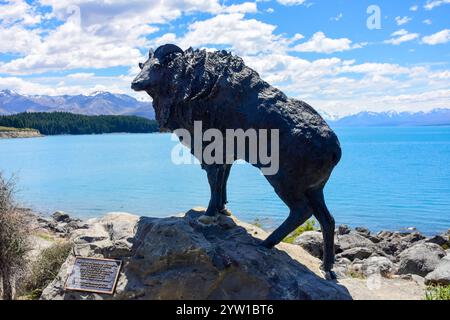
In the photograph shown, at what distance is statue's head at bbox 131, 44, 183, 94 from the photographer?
8383mm

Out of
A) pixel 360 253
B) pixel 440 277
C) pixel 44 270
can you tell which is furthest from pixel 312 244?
pixel 44 270

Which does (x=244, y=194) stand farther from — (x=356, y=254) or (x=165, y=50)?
(x=165, y=50)

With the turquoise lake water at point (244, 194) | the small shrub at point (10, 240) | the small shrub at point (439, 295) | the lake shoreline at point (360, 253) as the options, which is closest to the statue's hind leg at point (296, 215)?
the lake shoreline at point (360, 253)

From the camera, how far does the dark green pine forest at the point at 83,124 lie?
145375mm

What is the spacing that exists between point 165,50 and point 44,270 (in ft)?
17.7

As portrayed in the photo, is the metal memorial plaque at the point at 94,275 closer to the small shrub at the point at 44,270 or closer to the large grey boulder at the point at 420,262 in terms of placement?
the small shrub at the point at 44,270

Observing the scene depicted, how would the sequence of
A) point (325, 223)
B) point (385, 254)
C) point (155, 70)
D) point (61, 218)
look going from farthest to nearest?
point (61, 218)
point (385, 254)
point (155, 70)
point (325, 223)

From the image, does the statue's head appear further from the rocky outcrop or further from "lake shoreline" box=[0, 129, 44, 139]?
"lake shoreline" box=[0, 129, 44, 139]

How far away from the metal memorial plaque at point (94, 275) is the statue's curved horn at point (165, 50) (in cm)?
341

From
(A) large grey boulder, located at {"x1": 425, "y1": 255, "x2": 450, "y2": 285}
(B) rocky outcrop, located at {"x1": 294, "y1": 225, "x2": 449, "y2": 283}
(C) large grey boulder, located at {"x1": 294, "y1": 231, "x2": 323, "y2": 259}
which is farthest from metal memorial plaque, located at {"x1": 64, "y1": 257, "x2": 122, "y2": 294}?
(C) large grey boulder, located at {"x1": 294, "y1": 231, "x2": 323, "y2": 259}

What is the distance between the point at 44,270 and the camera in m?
10.5

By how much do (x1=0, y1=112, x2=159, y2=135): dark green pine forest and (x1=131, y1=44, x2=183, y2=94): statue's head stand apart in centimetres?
13720

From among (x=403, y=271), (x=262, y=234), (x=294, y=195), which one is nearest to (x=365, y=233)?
(x=403, y=271)

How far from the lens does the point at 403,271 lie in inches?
563
